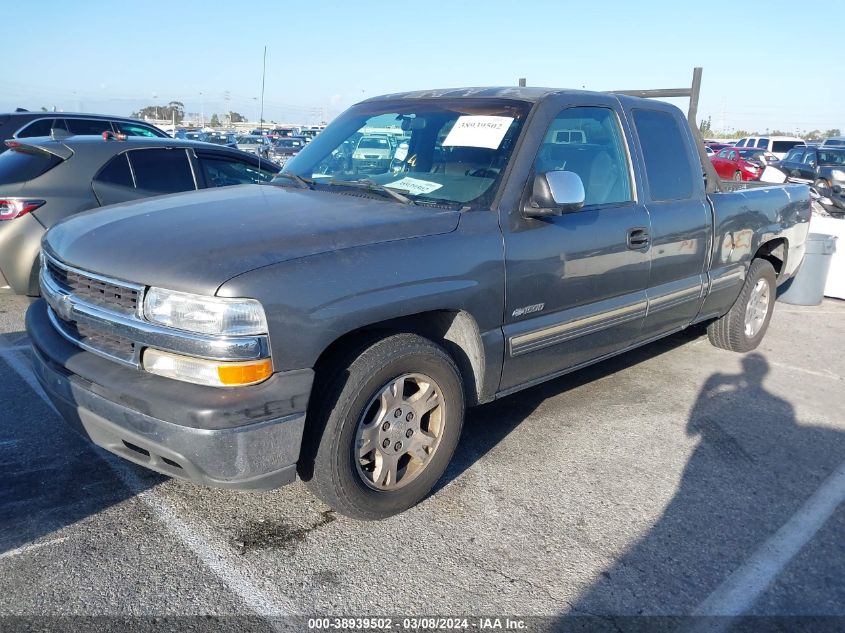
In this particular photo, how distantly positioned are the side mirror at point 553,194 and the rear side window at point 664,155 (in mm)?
1133

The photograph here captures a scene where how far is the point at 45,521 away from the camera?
3053 mm

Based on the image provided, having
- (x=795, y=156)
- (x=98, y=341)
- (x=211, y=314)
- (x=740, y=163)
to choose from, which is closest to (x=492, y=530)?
(x=211, y=314)

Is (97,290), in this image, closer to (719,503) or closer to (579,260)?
(579,260)

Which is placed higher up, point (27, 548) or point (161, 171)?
point (161, 171)

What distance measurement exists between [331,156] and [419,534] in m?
2.25

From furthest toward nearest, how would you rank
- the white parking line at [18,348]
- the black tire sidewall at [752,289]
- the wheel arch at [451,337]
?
1. the black tire sidewall at [752,289]
2. the white parking line at [18,348]
3. the wheel arch at [451,337]

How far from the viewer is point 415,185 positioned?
11.8ft

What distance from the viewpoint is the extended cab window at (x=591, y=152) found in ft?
12.3

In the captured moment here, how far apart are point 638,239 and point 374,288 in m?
1.94

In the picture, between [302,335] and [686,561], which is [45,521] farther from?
[686,561]

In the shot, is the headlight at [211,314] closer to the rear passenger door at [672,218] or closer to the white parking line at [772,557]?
the white parking line at [772,557]

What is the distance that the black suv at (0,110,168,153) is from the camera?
9.99 meters

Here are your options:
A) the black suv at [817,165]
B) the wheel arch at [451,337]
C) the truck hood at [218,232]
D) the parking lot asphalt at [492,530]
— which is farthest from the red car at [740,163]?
the truck hood at [218,232]

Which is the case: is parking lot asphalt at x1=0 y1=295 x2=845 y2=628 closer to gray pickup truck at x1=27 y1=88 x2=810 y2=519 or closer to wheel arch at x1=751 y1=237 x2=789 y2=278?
gray pickup truck at x1=27 y1=88 x2=810 y2=519
